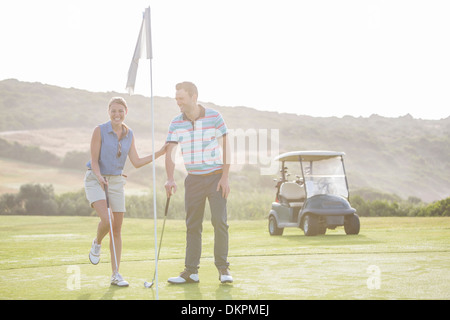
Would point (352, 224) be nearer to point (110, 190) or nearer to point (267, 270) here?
point (267, 270)

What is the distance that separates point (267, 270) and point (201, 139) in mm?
1955

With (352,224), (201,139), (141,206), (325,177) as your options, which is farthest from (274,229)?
(141,206)

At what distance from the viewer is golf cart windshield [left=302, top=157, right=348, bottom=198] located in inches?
512

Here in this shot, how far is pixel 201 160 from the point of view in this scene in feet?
17.7

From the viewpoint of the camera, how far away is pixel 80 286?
552 cm

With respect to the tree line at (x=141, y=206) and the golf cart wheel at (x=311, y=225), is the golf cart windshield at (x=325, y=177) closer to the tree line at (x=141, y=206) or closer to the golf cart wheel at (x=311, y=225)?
the golf cart wheel at (x=311, y=225)

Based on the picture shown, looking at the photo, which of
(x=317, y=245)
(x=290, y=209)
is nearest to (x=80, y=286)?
(x=317, y=245)

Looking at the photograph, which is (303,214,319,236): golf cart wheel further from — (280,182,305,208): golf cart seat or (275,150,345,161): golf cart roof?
(275,150,345,161): golf cart roof

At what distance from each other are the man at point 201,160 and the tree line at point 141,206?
15881 mm

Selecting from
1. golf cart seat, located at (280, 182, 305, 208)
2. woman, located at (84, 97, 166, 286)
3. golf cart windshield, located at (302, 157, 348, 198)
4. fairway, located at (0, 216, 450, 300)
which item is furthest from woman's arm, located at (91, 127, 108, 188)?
golf cart seat, located at (280, 182, 305, 208)

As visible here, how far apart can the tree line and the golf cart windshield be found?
825 centimetres
